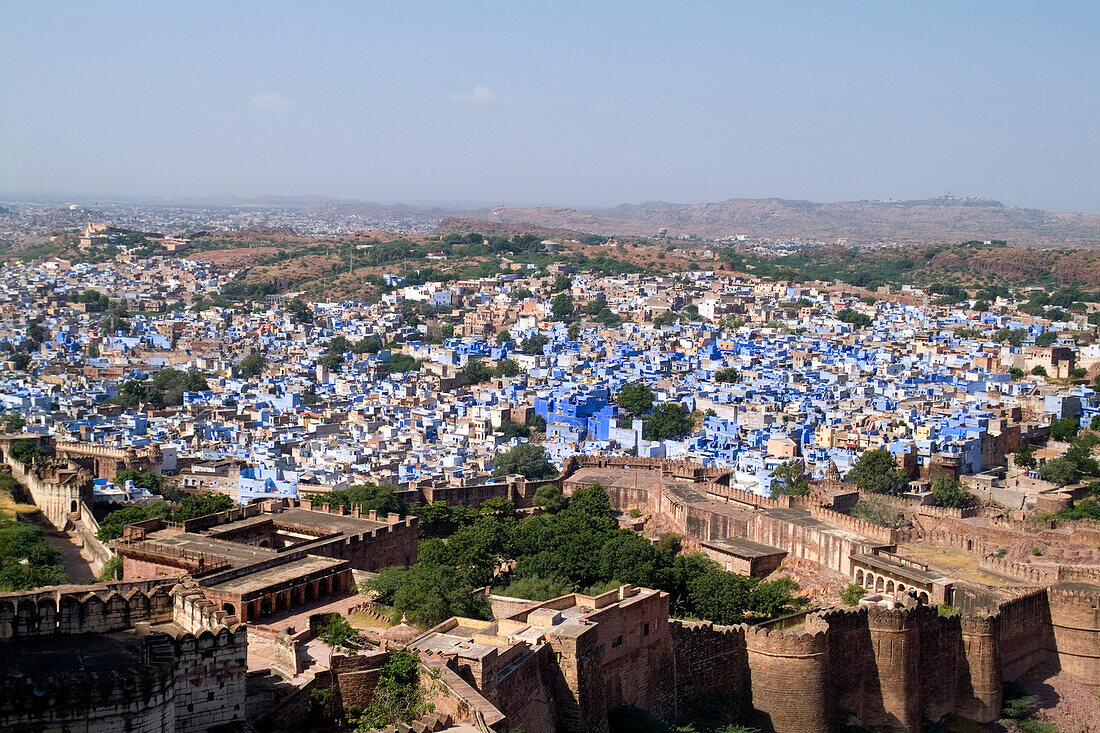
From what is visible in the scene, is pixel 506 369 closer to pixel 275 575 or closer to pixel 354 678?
pixel 275 575

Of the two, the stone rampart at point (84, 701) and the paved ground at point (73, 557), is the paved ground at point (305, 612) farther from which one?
the stone rampart at point (84, 701)

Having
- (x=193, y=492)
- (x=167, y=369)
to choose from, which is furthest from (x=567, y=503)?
(x=167, y=369)

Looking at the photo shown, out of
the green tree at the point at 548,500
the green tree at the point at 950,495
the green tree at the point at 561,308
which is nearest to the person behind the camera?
the green tree at the point at 548,500

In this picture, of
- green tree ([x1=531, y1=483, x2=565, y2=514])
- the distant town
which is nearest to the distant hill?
the distant town

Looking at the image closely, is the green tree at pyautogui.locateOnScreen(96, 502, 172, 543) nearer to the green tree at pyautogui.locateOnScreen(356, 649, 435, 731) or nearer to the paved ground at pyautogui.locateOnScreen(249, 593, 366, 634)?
the paved ground at pyautogui.locateOnScreen(249, 593, 366, 634)

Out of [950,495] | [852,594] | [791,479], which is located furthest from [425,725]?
[950,495]

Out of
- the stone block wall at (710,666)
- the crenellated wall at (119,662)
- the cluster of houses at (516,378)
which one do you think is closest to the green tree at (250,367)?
the cluster of houses at (516,378)
